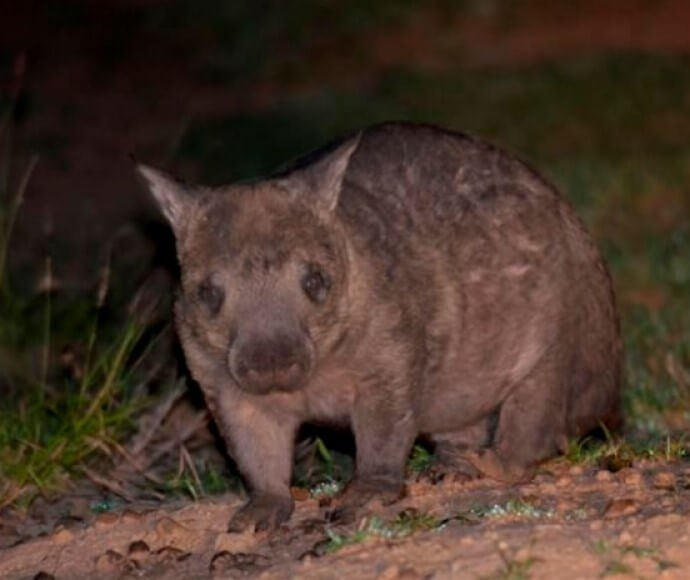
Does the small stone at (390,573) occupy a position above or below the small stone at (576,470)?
above

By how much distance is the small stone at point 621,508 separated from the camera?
→ 6215 mm

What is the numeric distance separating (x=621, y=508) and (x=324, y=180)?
1388mm

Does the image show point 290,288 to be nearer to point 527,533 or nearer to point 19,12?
point 527,533

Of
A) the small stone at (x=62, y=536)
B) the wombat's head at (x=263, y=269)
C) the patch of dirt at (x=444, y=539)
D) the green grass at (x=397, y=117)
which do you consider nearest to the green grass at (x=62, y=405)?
the green grass at (x=397, y=117)

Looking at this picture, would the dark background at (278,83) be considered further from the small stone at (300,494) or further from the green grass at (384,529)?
the green grass at (384,529)

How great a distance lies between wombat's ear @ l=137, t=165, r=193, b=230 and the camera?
681 cm

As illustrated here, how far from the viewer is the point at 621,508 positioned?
6254mm

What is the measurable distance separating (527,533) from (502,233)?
5.61 ft

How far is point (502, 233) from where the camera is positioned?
24.2 feet

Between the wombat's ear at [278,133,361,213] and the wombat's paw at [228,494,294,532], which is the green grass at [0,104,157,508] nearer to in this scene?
the wombat's paw at [228,494,294,532]

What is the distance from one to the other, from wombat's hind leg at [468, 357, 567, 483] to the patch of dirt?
0.63 feet

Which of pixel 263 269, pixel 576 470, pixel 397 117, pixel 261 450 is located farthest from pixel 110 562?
pixel 397 117

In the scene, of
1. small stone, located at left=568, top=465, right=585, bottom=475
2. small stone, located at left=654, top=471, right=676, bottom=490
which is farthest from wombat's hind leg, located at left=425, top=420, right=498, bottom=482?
small stone, located at left=654, top=471, right=676, bottom=490

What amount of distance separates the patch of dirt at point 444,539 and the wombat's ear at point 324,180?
0.97 meters
